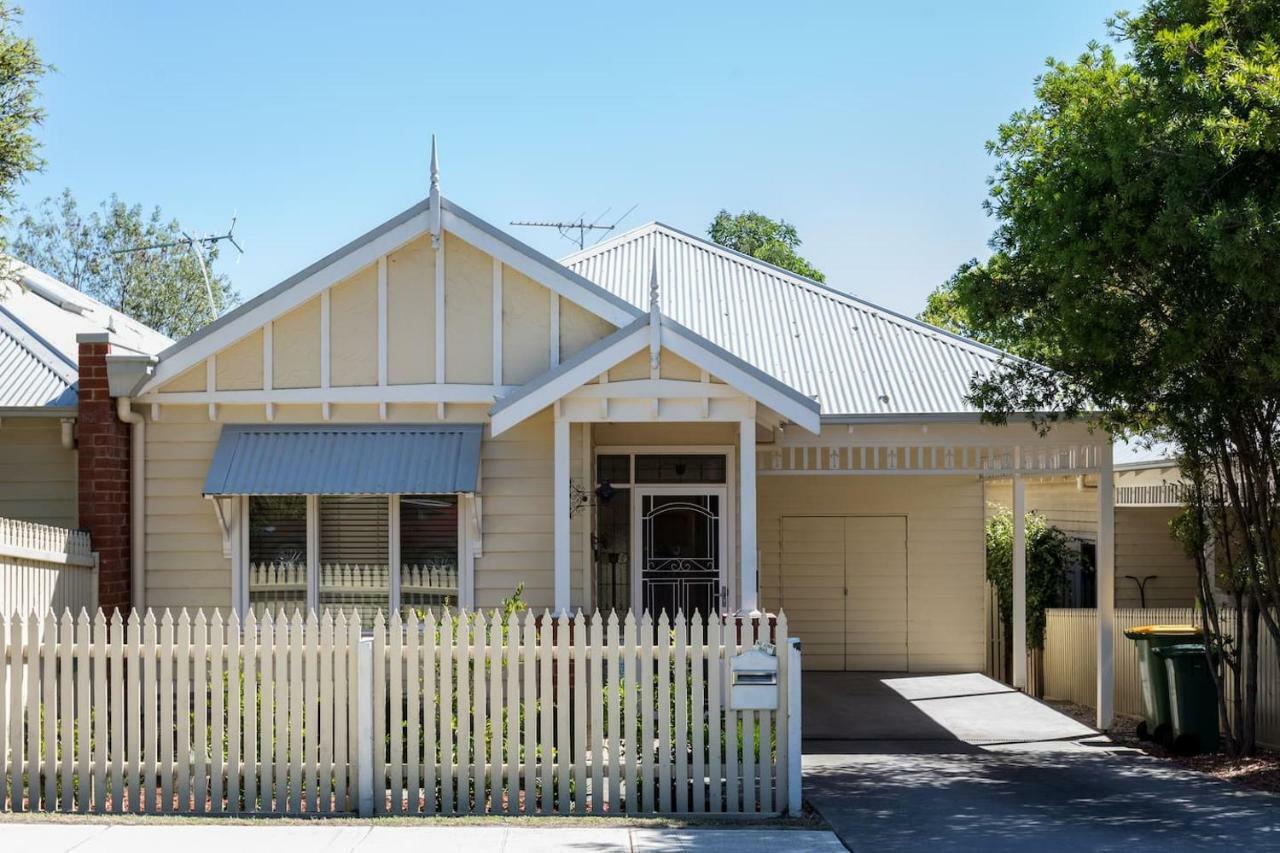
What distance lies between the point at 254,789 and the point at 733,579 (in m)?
6.87

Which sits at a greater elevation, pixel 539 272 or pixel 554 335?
pixel 539 272

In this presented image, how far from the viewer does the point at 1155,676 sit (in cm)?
1378

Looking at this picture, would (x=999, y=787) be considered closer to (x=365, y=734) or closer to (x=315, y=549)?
(x=365, y=734)

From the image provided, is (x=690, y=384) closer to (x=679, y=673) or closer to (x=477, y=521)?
(x=477, y=521)

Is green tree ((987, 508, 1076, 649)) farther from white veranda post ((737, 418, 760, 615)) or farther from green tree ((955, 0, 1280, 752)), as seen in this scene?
white veranda post ((737, 418, 760, 615))

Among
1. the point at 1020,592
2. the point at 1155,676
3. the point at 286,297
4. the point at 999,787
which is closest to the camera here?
the point at 999,787

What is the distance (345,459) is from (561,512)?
2246 mm

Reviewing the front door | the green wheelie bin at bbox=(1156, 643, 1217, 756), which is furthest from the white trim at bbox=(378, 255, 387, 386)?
the green wheelie bin at bbox=(1156, 643, 1217, 756)

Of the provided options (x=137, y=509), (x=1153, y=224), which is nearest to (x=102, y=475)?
(x=137, y=509)

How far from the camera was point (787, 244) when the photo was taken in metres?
48.9

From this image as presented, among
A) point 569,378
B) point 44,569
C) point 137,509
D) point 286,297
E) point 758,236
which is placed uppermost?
point 758,236

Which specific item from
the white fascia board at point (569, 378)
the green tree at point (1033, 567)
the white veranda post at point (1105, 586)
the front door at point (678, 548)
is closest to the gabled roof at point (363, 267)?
the white fascia board at point (569, 378)

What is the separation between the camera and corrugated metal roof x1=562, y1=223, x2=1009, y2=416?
51.7 feet

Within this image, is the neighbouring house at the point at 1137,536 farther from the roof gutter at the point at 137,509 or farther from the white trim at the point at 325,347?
the roof gutter at the point at 137,509
